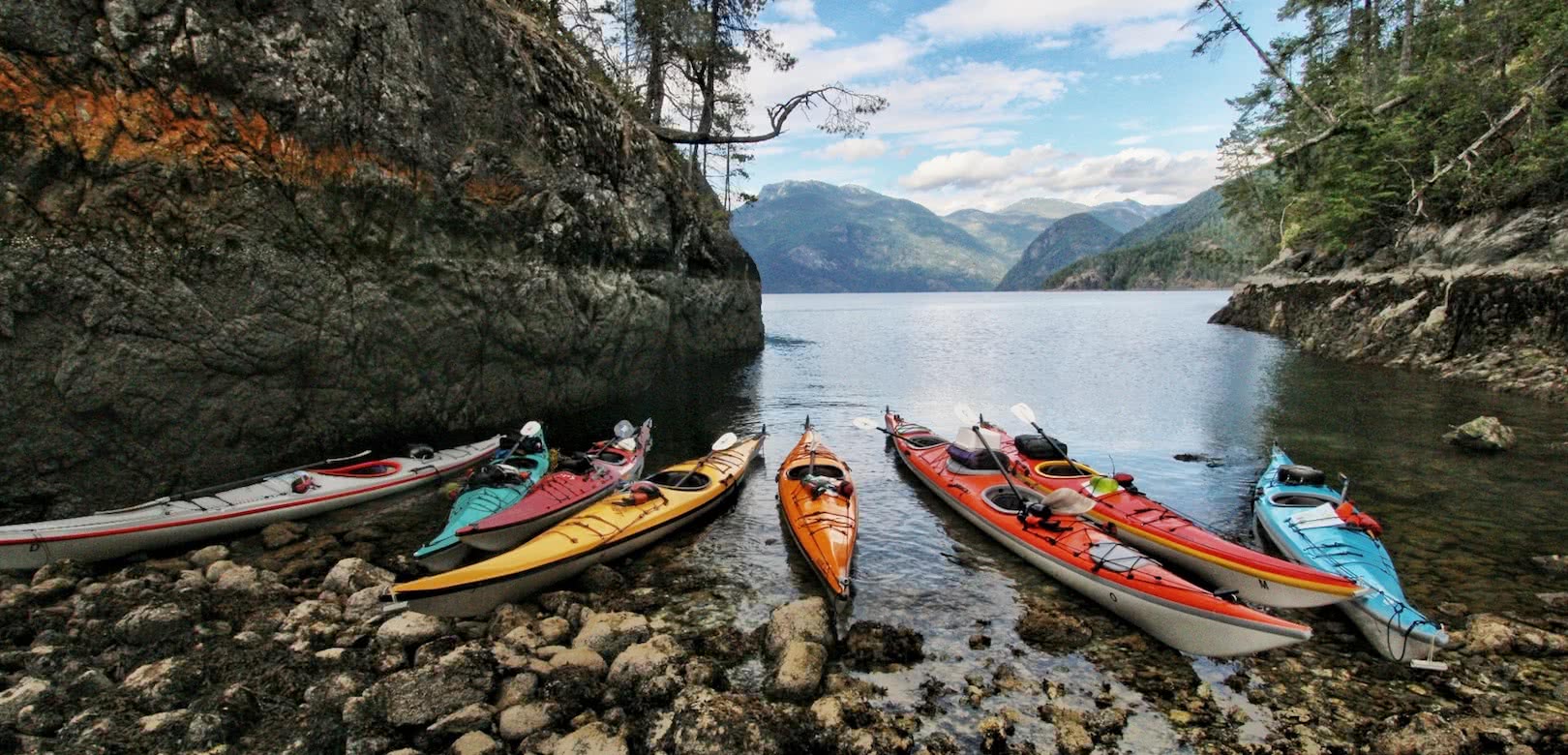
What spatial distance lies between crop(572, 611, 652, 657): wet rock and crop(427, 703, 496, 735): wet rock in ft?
4.96

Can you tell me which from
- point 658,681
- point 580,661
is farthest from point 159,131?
point 658,681

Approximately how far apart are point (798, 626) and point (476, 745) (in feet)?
13.0

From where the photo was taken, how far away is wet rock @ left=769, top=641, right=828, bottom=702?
7.34m

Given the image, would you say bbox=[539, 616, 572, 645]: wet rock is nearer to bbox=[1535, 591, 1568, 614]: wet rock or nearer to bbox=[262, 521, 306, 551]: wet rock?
bbox=[262, 521, 306, 551]: wet rock

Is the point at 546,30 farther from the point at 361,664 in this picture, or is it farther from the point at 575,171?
the point at 361,664

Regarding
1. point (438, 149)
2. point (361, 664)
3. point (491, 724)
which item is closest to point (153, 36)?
point (438, 149)

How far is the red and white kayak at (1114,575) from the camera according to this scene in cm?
770

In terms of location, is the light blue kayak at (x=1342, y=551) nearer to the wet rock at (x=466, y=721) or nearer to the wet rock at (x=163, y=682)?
the wet rock at (x=466, y=721)

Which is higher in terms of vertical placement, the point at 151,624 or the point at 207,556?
the point at 151,624

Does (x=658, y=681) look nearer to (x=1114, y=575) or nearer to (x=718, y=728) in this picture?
(x=718, y=728)

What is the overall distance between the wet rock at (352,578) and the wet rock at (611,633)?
3363 millimetres

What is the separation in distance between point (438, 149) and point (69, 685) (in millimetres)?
12631

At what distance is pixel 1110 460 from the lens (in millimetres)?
17938

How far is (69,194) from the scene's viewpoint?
10.0 metres
